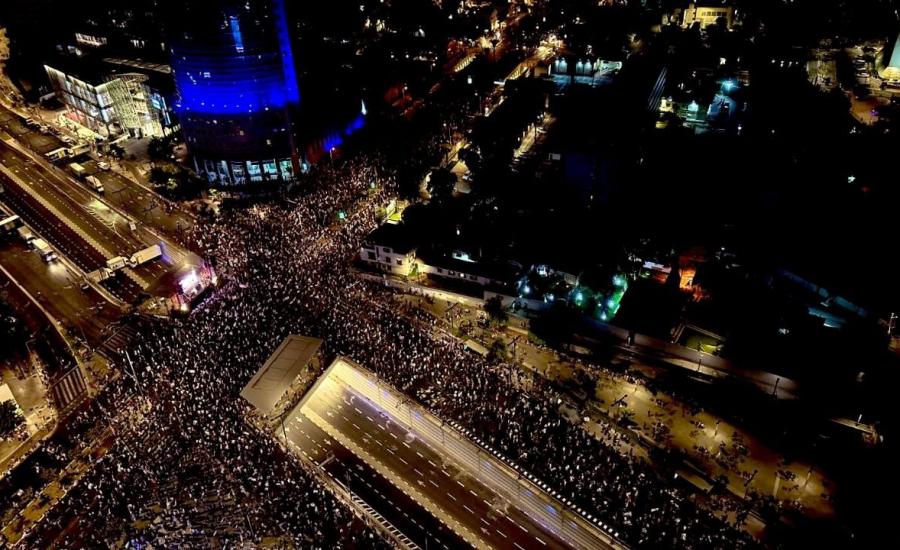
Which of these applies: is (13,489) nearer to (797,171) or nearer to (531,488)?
(531,488)

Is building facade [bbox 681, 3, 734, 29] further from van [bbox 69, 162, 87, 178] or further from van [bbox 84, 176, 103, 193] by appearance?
van [bbox 69, 162, 87, 178]

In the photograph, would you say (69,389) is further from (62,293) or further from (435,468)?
(435,468)

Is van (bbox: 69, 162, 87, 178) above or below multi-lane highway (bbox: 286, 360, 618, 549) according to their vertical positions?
above

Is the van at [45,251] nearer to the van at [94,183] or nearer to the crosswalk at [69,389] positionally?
the van at [94,183]

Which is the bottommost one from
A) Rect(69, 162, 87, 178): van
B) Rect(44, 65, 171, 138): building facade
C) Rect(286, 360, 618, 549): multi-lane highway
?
Rect(286, 360, 618, 549): multi-lane highway

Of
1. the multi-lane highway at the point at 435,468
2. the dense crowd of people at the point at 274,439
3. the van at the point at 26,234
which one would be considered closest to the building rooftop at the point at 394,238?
the dense crowd of people at the point at 274,439

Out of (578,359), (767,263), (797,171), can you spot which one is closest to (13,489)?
(578,359)

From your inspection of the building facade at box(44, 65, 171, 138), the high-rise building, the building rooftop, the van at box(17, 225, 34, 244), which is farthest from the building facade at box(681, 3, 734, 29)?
the van at box(17, 225, 34, 244)

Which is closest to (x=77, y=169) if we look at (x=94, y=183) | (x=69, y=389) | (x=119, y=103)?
(x=94, y=183)
